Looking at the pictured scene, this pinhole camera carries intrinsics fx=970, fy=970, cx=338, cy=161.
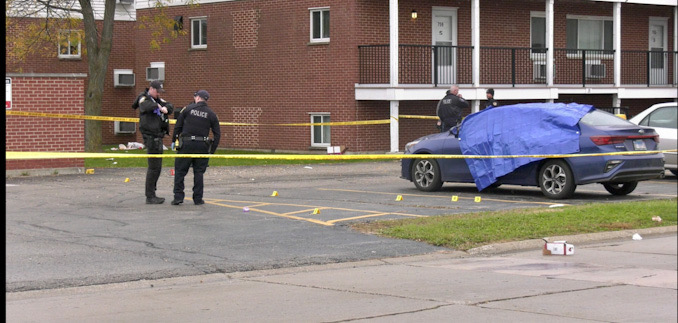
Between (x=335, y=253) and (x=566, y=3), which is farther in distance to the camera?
(x=566, y=3)

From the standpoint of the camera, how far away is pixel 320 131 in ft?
96.2

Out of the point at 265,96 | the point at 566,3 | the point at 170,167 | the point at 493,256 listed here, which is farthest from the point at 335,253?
the point at 566,3

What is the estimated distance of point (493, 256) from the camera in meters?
10.8

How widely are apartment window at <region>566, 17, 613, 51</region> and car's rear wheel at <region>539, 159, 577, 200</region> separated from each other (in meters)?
17.1

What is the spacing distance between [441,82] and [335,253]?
61.5ft

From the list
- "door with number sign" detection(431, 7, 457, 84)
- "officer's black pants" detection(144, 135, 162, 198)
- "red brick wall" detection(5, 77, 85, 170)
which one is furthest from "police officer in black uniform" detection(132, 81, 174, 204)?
"door with number sign" detection(431, 7, 457, 84)

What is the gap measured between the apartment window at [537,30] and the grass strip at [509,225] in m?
18.3

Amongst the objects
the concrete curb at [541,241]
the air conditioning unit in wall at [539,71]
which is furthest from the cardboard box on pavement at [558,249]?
the air conditioning unit in wall at [539,71]

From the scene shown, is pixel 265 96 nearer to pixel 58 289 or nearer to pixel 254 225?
pixel 254 225

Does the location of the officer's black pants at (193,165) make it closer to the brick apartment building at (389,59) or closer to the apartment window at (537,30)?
the brick apartment building at (389,59)

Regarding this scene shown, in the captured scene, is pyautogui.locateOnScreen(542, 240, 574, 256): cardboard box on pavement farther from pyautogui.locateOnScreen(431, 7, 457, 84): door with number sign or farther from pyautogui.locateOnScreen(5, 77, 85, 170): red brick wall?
pyautogui.locateOnScreen(431, 7, 457, 84): door with number sign

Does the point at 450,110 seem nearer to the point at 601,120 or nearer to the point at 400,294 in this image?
the point at 601,120

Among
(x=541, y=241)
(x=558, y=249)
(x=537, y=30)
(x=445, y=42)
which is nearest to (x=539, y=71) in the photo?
(x=537, y=30)

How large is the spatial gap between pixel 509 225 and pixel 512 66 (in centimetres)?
1767
